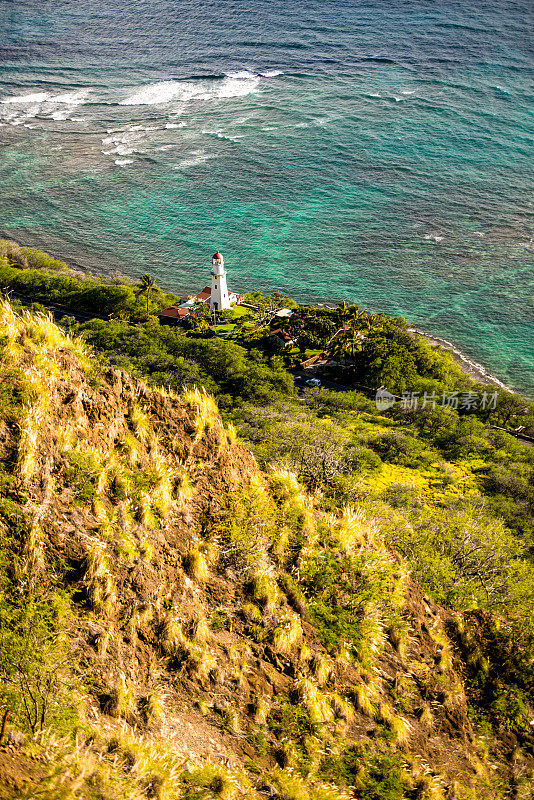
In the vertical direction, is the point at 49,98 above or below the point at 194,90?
below

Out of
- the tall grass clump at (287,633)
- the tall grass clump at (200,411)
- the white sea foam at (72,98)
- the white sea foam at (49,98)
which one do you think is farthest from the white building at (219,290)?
the white sea foam at (49,98)

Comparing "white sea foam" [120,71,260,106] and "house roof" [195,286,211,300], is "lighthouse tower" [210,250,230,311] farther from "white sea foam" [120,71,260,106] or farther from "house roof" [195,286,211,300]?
"white sea foam" [120,71,260,106]

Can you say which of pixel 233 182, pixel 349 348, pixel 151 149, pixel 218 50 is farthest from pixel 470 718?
pixel 218 50

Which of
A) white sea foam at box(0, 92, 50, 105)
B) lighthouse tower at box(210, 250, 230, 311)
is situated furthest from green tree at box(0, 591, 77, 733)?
white sea foam at box(0, 92, 50, 105)

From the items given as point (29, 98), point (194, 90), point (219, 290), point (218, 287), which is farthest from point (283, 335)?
point (29, 98)

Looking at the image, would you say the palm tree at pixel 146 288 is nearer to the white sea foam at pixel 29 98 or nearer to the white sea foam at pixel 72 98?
the white sea foam at pixel 72 98

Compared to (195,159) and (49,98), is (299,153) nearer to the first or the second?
(195,159)

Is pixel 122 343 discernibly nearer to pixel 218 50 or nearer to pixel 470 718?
pixel 470 718
